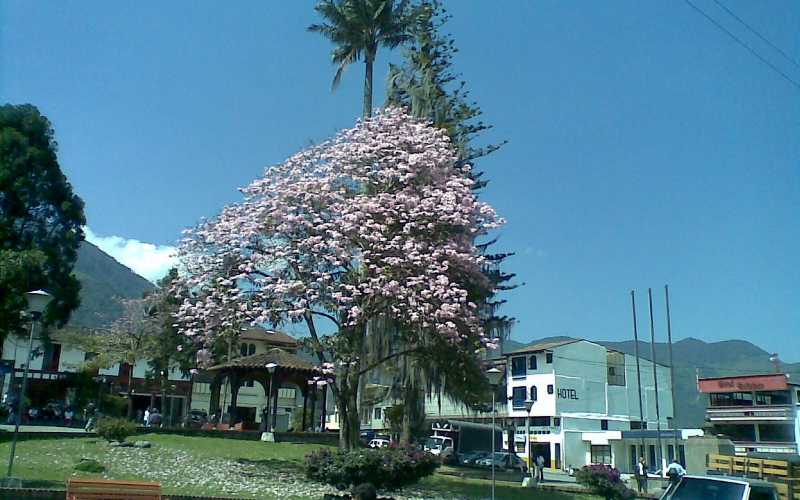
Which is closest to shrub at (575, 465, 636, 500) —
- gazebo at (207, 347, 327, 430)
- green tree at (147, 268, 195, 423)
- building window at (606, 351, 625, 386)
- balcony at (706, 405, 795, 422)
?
gazebo at (207, 347, 327, 430)

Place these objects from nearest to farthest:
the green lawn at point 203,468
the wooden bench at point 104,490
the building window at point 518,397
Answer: the wooden bench at point 104,490 → the green lawn at point 203,468 → the building window at point 518,397

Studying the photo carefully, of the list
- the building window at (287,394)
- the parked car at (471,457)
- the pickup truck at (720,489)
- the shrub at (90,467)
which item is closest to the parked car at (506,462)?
the parked car at (471,457)

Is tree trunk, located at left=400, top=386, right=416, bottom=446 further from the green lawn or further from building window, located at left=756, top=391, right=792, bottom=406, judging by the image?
building window, located at left=756, top=391, right=792, bottom=406

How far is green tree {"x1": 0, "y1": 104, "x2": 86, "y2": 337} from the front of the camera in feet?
83.8

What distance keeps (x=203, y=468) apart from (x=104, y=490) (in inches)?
345

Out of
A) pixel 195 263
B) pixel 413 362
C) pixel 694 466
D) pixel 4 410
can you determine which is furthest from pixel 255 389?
pixel 694 466

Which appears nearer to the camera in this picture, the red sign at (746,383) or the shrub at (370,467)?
the shrub at (370,467)

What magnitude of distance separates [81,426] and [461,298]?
1091 inches

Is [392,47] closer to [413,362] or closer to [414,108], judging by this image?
[414,108]

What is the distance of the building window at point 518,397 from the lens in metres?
61.2

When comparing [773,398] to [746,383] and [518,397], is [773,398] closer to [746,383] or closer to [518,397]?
[746,383]

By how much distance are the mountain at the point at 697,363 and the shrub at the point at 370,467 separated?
2216 cm

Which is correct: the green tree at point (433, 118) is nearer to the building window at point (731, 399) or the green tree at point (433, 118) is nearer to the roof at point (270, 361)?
the roof at point (270, 361)

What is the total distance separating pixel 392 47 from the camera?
29.5 meters
